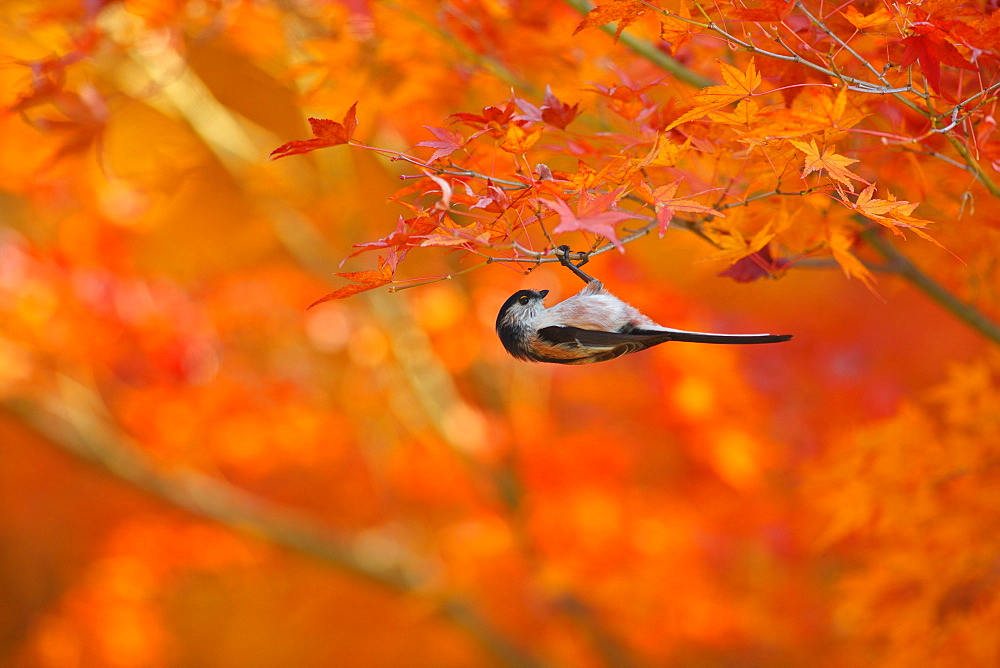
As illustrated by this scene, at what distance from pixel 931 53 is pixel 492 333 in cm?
451

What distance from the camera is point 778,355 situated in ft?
17.5

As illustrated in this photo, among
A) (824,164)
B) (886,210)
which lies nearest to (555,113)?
(824,164)

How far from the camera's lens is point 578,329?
1.84 m

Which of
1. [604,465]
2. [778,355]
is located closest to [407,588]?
[604,465]

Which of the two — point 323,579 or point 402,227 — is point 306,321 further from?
point 402,227

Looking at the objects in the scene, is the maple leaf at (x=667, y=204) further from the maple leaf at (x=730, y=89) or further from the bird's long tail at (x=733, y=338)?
the bird's long tail at (x=733, y=338)

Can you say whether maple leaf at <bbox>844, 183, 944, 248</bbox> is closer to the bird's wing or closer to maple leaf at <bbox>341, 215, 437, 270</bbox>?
the bird's wing

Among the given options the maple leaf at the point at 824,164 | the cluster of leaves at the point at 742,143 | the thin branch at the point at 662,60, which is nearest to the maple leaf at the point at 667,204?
the cluster of leaves at the point at 742,143

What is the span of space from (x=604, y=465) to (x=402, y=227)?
508cm

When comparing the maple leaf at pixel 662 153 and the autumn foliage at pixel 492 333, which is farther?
the autumn foliage at pixel 492 333

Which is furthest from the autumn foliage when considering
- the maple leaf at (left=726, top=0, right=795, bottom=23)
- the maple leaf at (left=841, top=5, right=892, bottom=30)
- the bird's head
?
the bird's head

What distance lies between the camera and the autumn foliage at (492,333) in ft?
5.90

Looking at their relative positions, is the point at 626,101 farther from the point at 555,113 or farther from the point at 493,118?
the point at 493,118

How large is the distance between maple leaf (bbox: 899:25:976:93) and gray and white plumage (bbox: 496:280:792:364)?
29.7 inches
